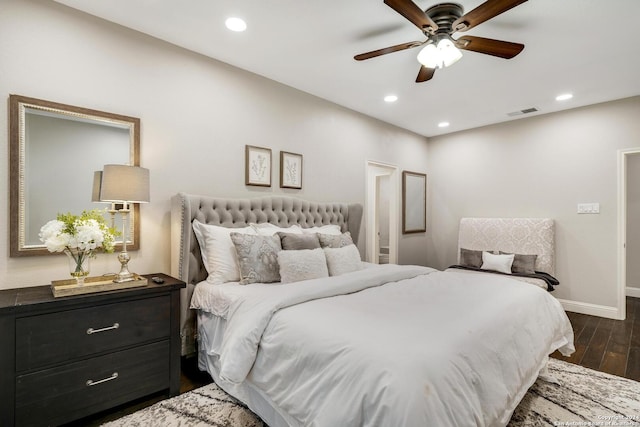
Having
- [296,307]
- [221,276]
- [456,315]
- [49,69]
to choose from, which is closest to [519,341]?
[456,315]

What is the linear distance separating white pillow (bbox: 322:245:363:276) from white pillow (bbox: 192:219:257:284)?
2.58 ft

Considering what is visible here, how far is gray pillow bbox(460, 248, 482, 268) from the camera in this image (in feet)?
15.1

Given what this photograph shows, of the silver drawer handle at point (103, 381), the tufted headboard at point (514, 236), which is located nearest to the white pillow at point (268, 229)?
the silver drawer handle at point (103, 381)

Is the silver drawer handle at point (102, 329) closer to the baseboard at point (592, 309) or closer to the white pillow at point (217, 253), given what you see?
the white pillow at point (217, 253)

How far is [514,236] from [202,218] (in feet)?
13.9

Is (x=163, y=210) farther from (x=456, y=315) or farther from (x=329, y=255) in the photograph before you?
(x=456, y=315)

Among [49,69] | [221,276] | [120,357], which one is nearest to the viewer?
[120,357]

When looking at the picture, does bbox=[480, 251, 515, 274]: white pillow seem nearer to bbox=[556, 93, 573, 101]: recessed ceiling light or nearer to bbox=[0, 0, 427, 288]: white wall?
bbox=[556, 93, 573, 101]: recessed ceiling light

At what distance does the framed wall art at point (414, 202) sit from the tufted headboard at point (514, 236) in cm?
67

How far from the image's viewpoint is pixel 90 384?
1.90 m

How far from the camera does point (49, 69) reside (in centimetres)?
218

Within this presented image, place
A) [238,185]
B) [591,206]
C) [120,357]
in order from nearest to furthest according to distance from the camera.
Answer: [120,357] → [238,185] → [591,206]

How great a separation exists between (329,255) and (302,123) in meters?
1.73

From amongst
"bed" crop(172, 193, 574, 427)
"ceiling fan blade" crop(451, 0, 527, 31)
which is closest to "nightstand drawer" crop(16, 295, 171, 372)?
"bed" crop(172, 193, 574, 427)
